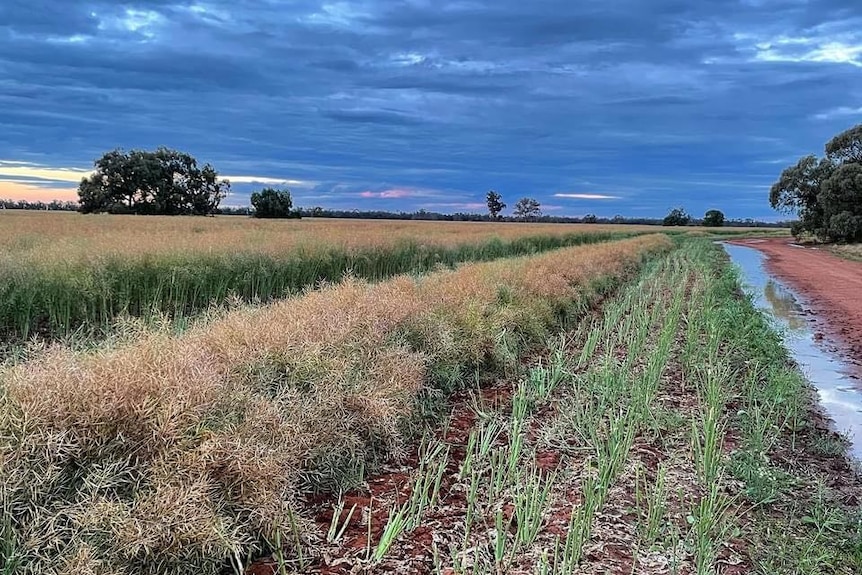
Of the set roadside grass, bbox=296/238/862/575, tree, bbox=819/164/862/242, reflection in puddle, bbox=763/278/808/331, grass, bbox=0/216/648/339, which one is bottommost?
roadside grass, bbox=296/238/862/575

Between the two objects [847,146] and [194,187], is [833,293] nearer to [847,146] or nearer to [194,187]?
[847,146]

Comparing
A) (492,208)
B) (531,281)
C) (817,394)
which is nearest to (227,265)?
A: (531,281)

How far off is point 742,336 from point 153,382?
29.0 feet

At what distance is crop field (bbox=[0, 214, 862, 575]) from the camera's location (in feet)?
9.62

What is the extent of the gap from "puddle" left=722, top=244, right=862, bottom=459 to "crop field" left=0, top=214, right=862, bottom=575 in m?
0.32

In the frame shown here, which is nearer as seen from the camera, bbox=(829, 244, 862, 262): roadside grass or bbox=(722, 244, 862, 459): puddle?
bbox=(722, 244, 862, 459): puddle

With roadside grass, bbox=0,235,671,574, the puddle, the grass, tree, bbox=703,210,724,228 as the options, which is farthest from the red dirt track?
tree, bbox=703,210,724,228

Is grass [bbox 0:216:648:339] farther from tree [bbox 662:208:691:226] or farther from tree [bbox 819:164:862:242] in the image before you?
tree [bbox 662:208:691:226]

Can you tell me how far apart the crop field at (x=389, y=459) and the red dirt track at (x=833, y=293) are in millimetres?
4209

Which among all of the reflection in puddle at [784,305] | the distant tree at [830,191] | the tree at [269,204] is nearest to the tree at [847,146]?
the distant tree at [830,191]

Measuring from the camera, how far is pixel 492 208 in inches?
4857

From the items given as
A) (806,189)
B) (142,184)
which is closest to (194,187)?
(142,184)

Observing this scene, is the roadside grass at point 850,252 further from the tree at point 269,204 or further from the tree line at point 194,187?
the tree at point 269,204

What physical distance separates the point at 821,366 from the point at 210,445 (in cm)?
881
